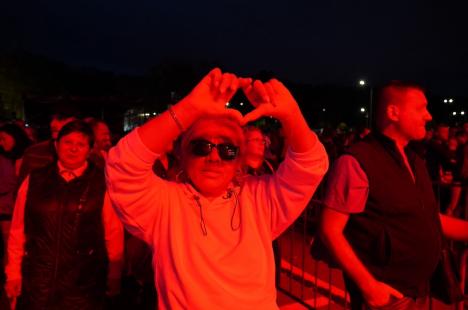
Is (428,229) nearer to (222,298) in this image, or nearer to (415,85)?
(415,85)

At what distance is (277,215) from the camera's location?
6.41 ft

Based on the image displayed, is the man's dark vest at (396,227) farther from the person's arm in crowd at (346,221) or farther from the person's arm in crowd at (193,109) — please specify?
the person's arm in crowd at (193,109)

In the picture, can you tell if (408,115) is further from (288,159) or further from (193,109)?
(193,109)

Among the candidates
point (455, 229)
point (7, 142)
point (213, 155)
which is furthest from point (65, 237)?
point (7, 142)

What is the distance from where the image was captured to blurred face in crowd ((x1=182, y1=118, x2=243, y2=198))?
6.10 feet

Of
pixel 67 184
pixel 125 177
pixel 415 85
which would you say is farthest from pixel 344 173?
pixel 67 184

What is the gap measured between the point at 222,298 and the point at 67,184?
1.88m

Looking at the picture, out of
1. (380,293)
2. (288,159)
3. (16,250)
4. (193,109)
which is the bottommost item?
(380,293)

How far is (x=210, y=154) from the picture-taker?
1856mm

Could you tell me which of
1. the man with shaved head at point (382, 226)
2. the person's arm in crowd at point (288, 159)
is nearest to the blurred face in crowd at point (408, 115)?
the man with shaved head at point (382, 226)

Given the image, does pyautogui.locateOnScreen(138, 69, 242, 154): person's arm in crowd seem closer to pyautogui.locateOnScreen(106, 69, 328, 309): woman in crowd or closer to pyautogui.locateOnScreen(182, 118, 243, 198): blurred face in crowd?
pyautogui.locateOnScreen(106, 69, 328, 309): woman in crowd

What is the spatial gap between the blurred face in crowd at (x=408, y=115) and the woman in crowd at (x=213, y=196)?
4.14 ft

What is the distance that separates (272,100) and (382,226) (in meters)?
1.37

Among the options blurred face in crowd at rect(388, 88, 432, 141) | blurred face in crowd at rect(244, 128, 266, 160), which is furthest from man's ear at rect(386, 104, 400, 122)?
blurred face in crowd at rect(244, 128, 266, 160)
